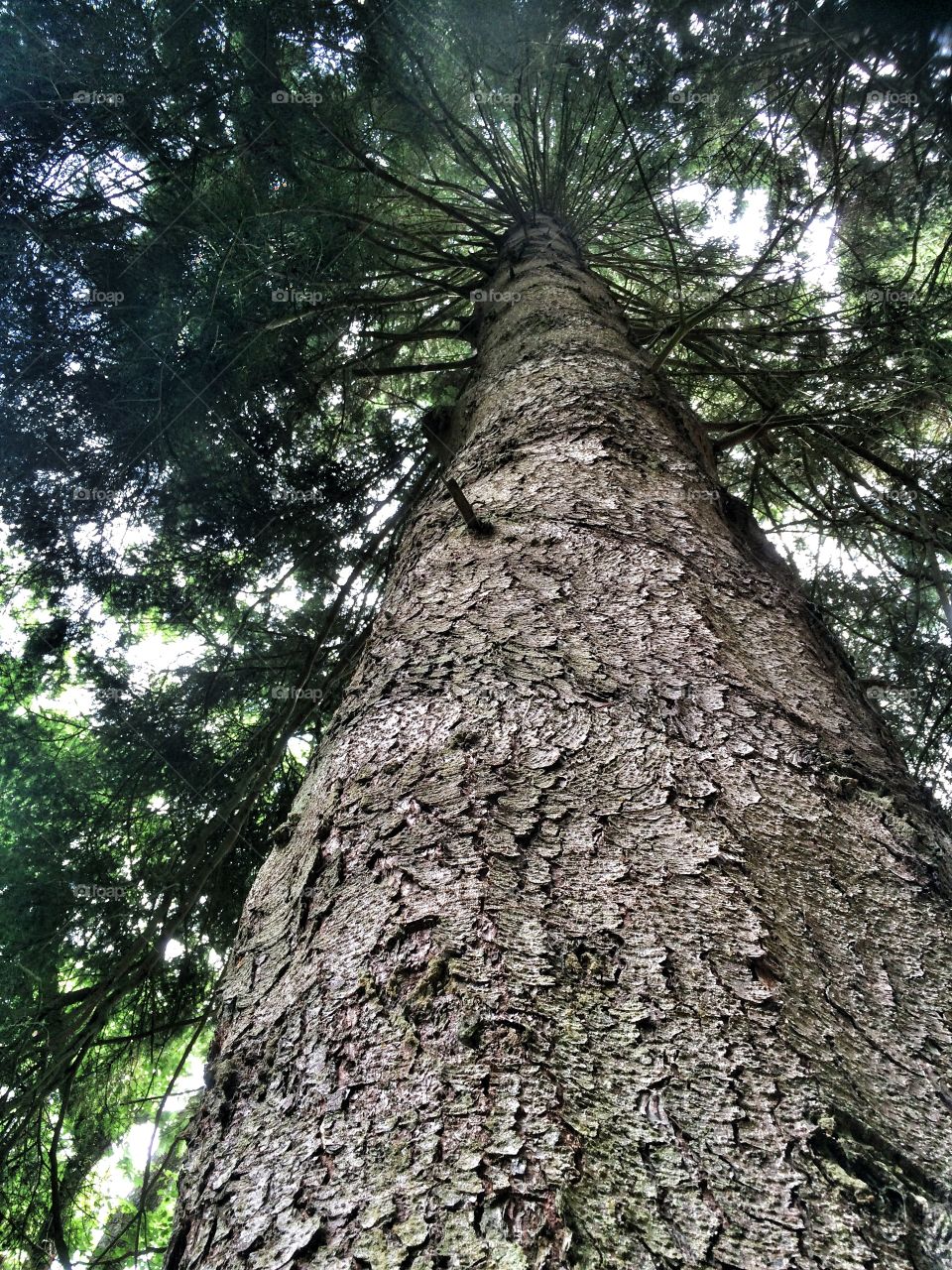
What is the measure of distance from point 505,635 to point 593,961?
583 mm

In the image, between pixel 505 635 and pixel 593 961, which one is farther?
pixel 505 635

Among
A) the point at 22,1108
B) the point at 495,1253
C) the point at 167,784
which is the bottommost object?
the point at 22,1108

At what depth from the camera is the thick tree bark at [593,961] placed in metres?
0.56

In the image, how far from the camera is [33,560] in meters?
3.96

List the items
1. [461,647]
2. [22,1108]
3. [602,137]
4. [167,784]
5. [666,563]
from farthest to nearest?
[602,137]
[167,784]
[22,1108]
[666,563]
[461,647]

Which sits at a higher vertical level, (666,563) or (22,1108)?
(666,563)

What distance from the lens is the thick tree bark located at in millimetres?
561

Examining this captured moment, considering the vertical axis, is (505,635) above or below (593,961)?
above

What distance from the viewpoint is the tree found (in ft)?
2.04

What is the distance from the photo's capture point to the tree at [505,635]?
2.04 feet

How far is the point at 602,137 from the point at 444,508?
13.8ft

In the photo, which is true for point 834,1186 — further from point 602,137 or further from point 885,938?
point 602,137

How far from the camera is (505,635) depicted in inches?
48.1

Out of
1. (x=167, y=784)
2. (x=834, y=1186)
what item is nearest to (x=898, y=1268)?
(x=834, y=1186)
